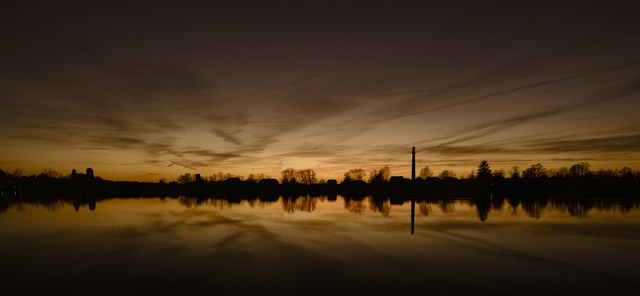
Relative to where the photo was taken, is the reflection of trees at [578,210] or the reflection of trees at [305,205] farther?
the reflection of trees at [305,205]

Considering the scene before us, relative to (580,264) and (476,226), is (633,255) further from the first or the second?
(476,226)

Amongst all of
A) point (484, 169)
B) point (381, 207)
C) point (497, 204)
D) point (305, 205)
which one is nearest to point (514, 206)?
point (497, 204)

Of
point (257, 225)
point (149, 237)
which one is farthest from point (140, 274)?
point (257, 225)

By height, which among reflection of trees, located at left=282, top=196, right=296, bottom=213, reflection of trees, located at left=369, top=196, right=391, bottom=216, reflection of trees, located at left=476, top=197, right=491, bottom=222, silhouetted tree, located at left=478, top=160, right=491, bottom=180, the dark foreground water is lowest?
the dark foreground water

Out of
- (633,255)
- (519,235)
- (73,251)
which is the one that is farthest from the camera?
(519,235)

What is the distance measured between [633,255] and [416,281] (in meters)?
12.3

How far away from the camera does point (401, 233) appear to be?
25.1 metres

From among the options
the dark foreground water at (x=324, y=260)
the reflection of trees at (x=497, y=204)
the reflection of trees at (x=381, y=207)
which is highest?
the reflection of trees at (x=497, y=204)

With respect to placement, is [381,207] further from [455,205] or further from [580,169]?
[580,169]

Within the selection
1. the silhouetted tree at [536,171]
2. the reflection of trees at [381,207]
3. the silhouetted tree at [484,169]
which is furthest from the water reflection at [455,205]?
the silhouetted tree at [536,171]

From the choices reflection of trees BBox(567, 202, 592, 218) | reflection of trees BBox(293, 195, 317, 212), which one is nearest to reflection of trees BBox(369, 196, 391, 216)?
reflection of trees BBox(293, 195, 317, 212)

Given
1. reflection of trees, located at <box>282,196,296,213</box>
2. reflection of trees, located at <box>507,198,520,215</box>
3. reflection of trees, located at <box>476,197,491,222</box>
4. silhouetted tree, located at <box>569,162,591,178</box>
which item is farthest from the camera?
silhouetted tree, located at <box>569,162,591,178</box>

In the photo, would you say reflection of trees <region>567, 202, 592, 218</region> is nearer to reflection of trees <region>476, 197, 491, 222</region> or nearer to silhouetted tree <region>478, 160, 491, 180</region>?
reflection of trees <region>476, 197, 491, 222</region>

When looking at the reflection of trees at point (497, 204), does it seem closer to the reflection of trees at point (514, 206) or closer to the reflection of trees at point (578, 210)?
the reflection of trees at point (514, 206)
